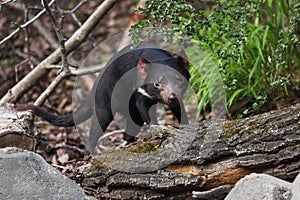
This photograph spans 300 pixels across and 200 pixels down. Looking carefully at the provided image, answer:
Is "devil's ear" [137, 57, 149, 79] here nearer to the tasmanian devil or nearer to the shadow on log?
the tasmanian devil

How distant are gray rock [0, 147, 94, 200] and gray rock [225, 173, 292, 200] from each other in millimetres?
683

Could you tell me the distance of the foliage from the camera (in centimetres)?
327

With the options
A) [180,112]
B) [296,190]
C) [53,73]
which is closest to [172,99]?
[180,112]

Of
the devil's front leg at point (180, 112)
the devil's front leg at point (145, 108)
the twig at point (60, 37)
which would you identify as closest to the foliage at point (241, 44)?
the devil's front leg at point (180, 112)

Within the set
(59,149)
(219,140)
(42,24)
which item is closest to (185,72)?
(219,140)

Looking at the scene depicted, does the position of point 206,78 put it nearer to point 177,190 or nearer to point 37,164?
point 177,190

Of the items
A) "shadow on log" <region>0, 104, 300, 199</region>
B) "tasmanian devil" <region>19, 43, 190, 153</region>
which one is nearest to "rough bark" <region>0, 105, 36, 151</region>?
"tasmanian devil" <region>19, 43, 190, 153</region>

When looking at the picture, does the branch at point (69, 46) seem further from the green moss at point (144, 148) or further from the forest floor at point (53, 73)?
the green moss at point (144, 148)

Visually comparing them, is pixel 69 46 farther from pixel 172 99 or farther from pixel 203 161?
pixel 203 161

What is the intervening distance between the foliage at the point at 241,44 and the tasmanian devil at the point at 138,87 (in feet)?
0.62

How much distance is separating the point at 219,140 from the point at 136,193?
458mm

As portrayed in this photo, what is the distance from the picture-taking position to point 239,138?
2697 mm

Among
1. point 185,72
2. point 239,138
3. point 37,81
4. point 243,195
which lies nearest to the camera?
point 243,195

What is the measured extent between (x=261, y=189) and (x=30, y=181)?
97 centimetres
